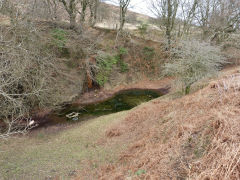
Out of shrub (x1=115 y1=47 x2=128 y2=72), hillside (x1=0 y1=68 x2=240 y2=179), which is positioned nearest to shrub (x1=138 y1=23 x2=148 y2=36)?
shrub (x1=115 y1=47 x2=128 y2=72)

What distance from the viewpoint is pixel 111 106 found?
14359 millimetres

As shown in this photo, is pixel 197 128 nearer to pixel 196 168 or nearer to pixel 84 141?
pixel 196 168

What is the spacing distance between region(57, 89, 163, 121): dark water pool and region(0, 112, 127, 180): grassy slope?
143 inches

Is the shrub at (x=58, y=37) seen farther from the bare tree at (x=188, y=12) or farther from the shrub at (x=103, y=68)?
the bare tree at (x=188, y=12)

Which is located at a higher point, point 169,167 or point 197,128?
point 197,128

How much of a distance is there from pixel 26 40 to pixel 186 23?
666 inches

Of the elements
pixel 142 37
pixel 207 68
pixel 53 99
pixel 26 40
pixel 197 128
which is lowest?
pixel 53 99

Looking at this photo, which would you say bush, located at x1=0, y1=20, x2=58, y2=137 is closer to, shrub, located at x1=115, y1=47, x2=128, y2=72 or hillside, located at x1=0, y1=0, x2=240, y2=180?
hillside, located at x1=0, y1=0, x2=240, y2=180

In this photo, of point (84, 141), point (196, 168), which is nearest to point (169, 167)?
point (196, 168)

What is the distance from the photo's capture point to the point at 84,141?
25.6ft


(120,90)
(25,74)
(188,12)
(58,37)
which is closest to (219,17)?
(188,12)

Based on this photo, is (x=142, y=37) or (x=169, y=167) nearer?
(x=169, y=167)

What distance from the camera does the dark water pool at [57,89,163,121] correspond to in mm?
12648

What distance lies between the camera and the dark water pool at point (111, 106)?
12648 millimetres
